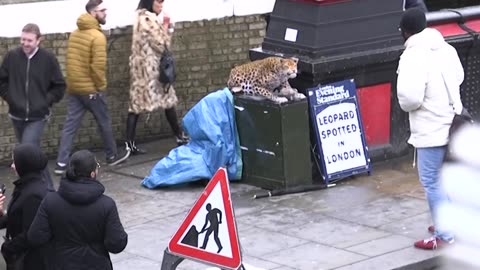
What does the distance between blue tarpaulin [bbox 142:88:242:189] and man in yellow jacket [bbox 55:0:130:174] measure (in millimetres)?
1030

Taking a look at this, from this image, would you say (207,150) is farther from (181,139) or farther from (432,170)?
(432,170)

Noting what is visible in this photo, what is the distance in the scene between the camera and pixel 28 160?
22.4 feet

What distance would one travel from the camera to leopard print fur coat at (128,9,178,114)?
12031 millimetres

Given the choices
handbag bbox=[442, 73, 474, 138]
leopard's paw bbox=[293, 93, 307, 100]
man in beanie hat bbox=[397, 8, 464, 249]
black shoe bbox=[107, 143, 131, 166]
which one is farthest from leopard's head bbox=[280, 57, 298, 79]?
black shoe bbox=[107, 143, 131, 166]

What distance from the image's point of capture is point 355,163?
1116 centimetres

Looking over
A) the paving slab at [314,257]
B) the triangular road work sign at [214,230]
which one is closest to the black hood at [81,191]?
the triangular road work sign at [214,230]

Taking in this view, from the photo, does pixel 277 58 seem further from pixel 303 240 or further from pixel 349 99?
pixel 303 240

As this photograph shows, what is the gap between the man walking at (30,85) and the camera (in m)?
10.2

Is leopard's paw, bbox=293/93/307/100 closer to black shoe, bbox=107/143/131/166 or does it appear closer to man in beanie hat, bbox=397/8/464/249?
man in beanie hat, bbox=397/8/464/249

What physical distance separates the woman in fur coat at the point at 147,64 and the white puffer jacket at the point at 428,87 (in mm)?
3962

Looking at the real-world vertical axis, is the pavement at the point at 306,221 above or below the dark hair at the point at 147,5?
below

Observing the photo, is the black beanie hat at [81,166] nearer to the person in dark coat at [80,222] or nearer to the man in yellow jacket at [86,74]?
the person in dark coat at [80,222]

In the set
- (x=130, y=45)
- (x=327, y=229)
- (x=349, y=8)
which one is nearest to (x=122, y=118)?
(x=130, y=45)

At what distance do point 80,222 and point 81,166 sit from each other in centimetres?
32
